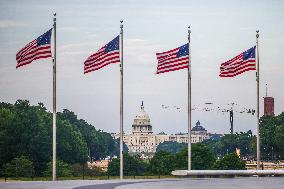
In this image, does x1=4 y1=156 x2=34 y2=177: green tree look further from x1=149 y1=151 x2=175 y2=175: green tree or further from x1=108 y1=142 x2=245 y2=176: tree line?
x1=149 y1=151 x2=175 y2=175: green tree

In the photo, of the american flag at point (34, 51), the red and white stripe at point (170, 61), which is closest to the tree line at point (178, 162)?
the red and white stripe at point (170, 61)

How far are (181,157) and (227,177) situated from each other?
47.0 m

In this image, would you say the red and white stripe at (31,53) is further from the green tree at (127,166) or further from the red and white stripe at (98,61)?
the green tree at (127,166)

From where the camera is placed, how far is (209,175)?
6612 centimetres

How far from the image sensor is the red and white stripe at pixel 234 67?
66.7 m

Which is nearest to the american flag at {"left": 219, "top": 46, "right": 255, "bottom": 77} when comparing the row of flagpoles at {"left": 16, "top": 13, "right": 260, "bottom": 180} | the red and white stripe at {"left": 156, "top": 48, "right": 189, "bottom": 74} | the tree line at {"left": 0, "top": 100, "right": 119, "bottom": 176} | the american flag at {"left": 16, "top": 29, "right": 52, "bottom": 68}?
the row of flagpoles at {"left": 16, "top": 13, "right": 260, "bottom": 180}

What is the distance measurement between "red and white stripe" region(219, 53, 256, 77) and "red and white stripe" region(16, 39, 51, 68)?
14.0 m

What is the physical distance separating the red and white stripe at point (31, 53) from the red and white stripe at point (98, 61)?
2.99 m

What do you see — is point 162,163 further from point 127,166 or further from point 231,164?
point 231,164

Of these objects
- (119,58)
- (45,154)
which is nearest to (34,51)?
(119,58)

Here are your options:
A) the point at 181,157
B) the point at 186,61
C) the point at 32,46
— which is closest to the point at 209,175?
the point at 186,61

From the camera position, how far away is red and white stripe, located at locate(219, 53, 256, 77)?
66688mm

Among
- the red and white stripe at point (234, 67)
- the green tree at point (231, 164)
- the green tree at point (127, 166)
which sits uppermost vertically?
the red and white stripe at point (234, 67)

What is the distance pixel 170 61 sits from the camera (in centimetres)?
6494
